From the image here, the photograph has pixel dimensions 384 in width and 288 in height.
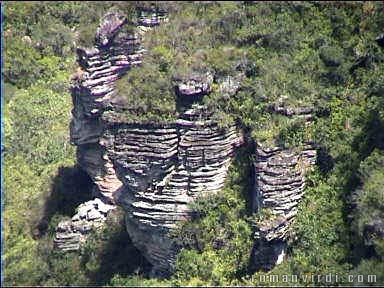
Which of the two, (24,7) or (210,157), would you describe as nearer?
(210,157)

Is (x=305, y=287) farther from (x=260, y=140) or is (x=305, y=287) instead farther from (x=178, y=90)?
(x=178, y=90)

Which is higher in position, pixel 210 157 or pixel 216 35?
pixel 216 35

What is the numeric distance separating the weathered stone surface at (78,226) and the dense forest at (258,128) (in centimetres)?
35

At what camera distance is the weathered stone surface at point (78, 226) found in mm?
24781

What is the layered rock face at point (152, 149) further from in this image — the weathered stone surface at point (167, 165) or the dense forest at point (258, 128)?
the dense forest at point (258, 128)

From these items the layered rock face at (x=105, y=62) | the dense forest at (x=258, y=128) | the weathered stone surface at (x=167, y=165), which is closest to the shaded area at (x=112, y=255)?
the dense forest at (x=258, y=128)

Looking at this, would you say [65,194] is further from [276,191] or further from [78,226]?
[276,191]

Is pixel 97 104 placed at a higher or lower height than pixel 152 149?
higher

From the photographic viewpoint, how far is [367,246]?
2025cm

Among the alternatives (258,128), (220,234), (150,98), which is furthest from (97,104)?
(220,234)

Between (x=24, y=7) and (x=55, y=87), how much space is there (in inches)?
218

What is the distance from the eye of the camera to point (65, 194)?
27359 millimetres

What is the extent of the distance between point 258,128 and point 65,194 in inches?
373

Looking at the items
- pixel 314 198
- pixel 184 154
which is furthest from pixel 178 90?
pixel 314 198
